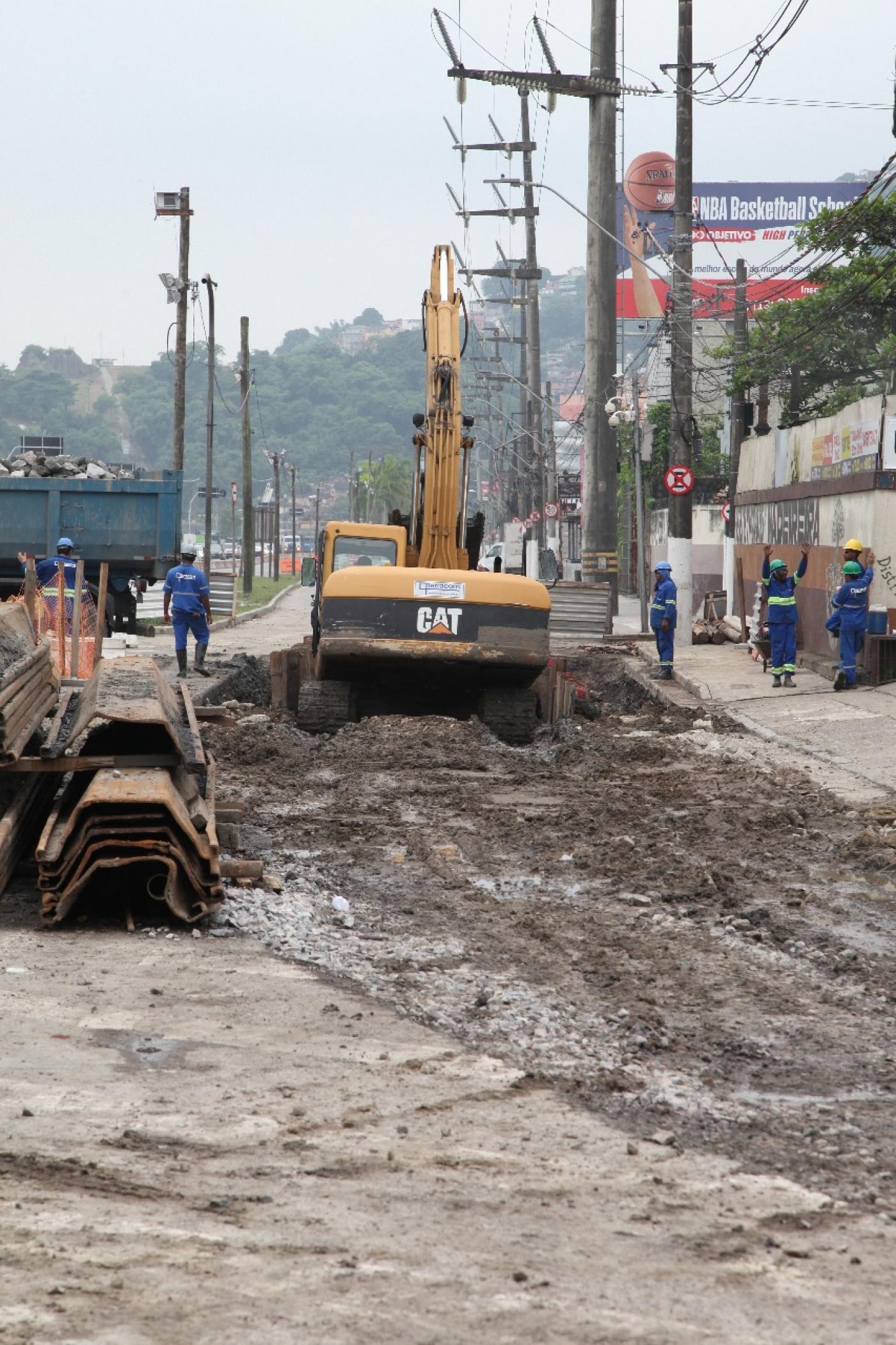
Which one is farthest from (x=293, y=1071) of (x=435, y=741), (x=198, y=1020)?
(x=435, y=741)

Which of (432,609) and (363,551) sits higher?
(363,551)

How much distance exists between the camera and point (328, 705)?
16.8m

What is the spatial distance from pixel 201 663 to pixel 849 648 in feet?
28.7

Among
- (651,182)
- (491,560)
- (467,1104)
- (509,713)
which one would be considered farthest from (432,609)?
(651,182)

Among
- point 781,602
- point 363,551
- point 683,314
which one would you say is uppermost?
point 683,314

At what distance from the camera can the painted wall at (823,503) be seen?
20.4m

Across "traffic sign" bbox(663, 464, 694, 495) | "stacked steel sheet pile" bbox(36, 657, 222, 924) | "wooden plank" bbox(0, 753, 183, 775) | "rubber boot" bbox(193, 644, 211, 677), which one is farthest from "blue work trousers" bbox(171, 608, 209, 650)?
"wooden plank" bbox(0, 753, 183, 775)

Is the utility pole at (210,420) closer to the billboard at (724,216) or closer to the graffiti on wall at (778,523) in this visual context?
the graffiti on wall at (778,523)

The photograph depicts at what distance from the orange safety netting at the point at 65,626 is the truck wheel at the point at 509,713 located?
3.96 meters

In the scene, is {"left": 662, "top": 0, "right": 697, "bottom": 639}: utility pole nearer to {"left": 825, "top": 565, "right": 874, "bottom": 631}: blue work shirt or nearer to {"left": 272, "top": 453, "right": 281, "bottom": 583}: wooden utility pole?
{"left": 825, "top": 565, "right": 874, "bottom": 631}: blue work shirt

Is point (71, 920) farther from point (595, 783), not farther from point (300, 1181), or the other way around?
point (595, 783)

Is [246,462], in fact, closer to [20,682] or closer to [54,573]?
[54,573]

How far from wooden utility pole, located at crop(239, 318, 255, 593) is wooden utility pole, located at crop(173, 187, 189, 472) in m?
12.7

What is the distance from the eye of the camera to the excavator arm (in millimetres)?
17297
